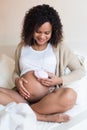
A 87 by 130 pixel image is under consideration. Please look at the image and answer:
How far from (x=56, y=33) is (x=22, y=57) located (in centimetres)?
26

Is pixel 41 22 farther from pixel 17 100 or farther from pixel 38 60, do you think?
pixel 17 100

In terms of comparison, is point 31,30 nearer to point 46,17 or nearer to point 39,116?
point 46,17

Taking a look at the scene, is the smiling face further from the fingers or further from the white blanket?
the white blanket

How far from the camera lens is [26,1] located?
7.36ft

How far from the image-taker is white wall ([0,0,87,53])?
77.6 inches

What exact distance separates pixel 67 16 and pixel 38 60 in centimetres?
62

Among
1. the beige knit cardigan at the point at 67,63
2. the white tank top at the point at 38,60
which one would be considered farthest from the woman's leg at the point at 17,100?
the beige knit cardigan at the point at 67,63

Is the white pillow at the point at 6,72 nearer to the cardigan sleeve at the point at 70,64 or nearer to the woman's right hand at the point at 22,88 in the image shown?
the woman's right hand at the point at 22,88

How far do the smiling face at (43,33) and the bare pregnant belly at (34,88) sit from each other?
Answer: 0.21 m

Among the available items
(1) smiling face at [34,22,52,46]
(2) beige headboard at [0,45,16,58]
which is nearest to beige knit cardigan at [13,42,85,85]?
(1) smiling face at [34,22,52,46]

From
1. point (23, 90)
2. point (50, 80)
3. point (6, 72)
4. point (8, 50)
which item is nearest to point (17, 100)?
point (23, 90)

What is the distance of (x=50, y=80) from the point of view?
4.86ft

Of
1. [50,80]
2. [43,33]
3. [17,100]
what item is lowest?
[17,100]

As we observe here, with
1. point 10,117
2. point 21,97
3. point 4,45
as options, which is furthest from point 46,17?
point 4,45
